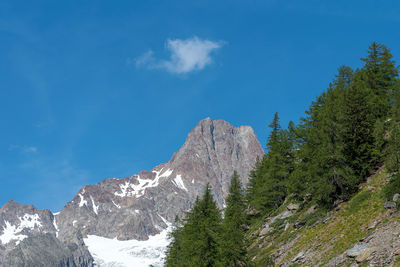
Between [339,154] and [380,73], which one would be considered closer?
[339,154]

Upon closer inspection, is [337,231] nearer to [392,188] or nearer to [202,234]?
[392,188]

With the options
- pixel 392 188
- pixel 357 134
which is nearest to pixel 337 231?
pixel 392 188

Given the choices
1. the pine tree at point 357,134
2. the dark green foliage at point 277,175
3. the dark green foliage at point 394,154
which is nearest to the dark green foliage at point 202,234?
the dark green foliage at point 277,175

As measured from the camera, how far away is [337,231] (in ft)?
79.0

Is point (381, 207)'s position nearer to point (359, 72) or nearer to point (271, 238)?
point (271, 238)

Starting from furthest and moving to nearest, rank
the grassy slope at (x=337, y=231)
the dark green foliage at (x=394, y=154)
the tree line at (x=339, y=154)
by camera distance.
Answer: the tree line at (x=339, y=154), the grassy slope at (x=337, y=231), the dark green foliage at (x=394, y=154)

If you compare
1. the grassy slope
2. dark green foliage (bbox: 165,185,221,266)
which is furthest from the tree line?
the grassy slope

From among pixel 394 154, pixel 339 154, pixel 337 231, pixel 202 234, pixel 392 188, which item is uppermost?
pixel 339 154

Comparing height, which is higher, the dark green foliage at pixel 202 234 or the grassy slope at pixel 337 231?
the dark green foliage at pixel 202 234

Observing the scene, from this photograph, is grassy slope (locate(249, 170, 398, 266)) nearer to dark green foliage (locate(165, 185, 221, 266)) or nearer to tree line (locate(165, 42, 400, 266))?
tree line (locate(165, 42, 400, 266))

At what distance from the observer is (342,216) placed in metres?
25.5

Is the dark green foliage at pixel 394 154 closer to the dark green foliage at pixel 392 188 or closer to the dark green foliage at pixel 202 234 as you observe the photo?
the dark green foliage at pixel 392 188

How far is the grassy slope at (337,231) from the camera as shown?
21.9 m

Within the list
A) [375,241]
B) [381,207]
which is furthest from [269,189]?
[375,241]
